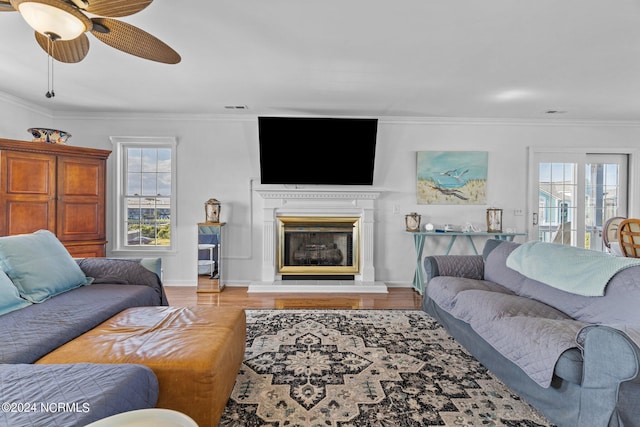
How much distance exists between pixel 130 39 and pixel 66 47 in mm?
466

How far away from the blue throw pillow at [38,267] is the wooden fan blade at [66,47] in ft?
4.29

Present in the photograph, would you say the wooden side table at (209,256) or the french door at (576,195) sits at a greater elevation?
the french door at (576,195)

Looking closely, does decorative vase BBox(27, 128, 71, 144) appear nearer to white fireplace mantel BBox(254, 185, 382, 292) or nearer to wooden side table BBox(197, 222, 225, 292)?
wooden side table BBox(197, 222, 225, 292)

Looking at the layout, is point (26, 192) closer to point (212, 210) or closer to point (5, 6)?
point (212, 210)

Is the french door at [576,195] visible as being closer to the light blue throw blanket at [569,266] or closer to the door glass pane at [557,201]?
the door glass pane at [557,201]

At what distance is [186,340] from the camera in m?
1.70

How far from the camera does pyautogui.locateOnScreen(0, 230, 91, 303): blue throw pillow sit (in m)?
2.20

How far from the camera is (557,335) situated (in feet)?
5.52

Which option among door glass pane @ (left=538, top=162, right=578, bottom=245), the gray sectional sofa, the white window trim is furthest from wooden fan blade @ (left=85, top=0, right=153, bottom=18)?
door glass pane @ (left=538, top=162, right=578, bottom=245)

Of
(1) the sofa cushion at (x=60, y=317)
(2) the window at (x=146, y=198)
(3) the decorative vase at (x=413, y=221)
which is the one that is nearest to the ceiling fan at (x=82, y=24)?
(1) the sofa cushion at (x=60, y=317)

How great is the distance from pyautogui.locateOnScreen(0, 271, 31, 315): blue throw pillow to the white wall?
261cm

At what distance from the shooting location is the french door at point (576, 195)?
483 cm

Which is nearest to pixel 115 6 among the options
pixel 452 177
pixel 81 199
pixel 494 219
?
pixel 81 199

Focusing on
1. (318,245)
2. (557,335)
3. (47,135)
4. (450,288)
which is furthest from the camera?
(318,245)
